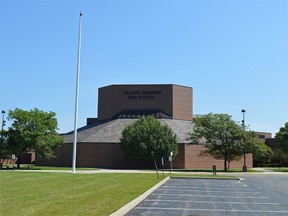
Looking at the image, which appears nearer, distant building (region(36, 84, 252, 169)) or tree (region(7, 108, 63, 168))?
tree (region(7, 108, 63, 168))

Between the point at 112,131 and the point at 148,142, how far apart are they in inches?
474

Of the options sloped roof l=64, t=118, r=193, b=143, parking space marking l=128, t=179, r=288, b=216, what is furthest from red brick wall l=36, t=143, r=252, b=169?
parking space marking l=128, t=179, r=288, b=216

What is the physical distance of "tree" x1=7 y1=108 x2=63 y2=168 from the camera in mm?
46531

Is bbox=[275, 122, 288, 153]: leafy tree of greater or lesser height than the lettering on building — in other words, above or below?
below

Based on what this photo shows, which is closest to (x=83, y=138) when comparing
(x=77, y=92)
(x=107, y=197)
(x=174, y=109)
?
(x=174, y=109)

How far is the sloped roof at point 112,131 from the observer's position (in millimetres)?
57322

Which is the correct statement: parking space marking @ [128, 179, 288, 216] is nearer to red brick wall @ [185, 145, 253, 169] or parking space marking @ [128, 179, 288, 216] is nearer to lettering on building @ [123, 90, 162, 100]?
red brick wall @ [185, 145, 253, 169]

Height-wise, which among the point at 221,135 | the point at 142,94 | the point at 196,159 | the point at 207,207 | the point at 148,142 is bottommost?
the point at 207,207

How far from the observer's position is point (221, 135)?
158 ft

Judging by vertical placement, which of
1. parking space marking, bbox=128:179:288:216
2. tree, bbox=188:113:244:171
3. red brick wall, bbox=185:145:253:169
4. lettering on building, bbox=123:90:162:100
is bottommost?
parking space marking, bbox=128:179:288:216

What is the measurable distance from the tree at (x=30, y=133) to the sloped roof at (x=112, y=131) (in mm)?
10018

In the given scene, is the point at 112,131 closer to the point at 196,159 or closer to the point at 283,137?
the point at 196,159

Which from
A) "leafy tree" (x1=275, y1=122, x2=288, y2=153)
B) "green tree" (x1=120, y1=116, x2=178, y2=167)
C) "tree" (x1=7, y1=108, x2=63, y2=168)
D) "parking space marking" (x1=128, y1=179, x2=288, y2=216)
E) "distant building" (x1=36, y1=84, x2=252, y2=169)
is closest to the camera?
"parking space marking" (x1=128, y1=179, x2=288, y2=216)

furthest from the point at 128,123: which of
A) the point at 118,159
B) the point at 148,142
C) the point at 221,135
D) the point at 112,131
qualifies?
the point at 221,135
